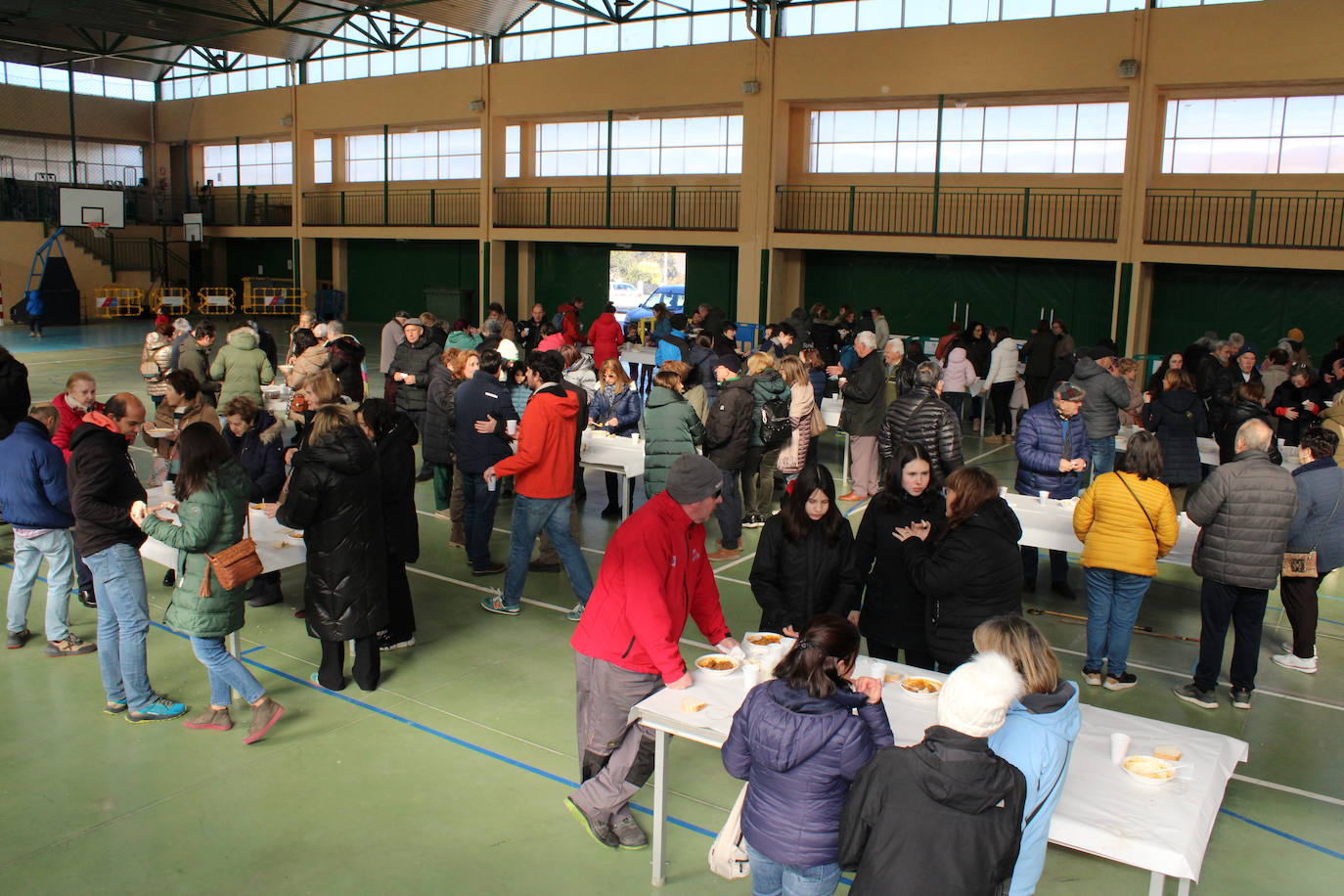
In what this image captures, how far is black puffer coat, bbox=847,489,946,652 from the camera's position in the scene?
16.5ft

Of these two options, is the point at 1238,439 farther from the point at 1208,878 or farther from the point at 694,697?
the point at 694,697

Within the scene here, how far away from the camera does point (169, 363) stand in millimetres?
10703

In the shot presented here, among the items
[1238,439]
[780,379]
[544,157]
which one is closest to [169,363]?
[780,379]

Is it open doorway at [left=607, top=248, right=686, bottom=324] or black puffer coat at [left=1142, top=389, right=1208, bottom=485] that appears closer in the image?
black puffer coat at [left=1142, top=389, right=1208, bottom=485]

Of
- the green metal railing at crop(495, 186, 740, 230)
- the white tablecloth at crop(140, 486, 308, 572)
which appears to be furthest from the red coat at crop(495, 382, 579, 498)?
the green metal railing at crop(495, 186, 740, 230)

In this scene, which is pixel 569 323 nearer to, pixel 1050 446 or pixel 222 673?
→ pixel 1050 446

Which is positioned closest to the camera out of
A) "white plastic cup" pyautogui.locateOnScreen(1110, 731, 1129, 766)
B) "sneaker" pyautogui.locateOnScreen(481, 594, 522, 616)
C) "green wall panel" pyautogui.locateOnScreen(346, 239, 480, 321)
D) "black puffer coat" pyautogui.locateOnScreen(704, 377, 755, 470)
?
"white plastic cup" pyautogui.locateOnScreen(1110, 731, 1129, 766)

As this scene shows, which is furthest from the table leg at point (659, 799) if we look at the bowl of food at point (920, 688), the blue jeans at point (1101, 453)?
the blue jeans at point (1101, 453)

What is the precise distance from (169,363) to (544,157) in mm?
16111

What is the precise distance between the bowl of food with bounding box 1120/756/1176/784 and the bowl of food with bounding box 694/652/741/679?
1461 millimetres

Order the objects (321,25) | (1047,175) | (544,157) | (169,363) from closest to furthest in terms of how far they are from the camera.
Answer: (169,363) < (1047,175) < (544,157) < (321,25)

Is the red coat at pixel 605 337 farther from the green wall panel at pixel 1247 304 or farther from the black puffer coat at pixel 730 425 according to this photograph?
the green wall panel at pixel 1247 304

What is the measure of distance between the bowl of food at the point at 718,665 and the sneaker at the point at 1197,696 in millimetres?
3090

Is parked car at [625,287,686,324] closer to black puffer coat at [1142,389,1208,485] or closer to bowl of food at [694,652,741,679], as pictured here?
black puffer coat at [1142,389,1208,485]
